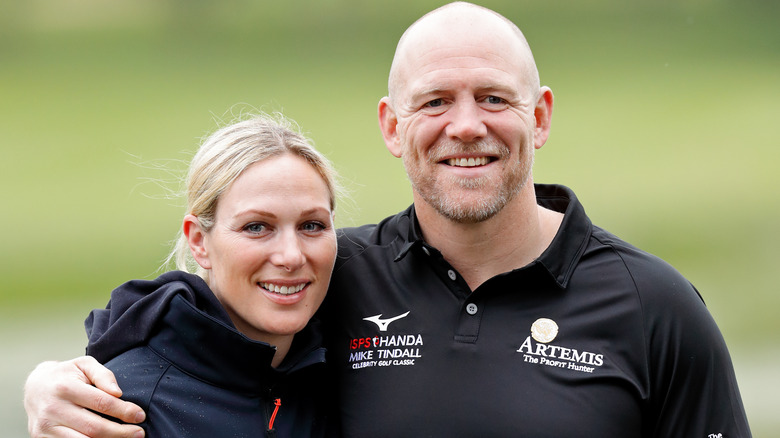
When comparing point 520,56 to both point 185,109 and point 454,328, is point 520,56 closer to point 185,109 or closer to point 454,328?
point 454,328

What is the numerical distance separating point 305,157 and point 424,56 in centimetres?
61

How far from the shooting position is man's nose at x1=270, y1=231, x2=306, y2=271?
2.98 meters

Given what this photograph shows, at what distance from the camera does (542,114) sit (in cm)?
351

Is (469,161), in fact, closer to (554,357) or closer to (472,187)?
(472,187)

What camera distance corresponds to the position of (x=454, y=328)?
3.13 meters

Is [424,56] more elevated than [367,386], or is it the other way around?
[424,56]

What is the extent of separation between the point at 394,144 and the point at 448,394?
41.5 inches

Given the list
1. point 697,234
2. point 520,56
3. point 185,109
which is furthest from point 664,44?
point 520,56

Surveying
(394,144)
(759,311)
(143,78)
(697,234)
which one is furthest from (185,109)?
(394,144)

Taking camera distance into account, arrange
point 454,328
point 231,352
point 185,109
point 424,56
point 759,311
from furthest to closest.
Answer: point 185,109
point 759,311
point 424,56
point 454,328
point 231,352

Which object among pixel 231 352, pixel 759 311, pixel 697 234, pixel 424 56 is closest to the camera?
pixel 231 352

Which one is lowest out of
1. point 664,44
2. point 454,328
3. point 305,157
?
point 454,328

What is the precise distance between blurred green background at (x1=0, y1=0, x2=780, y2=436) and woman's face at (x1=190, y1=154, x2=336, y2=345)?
27.3 feet

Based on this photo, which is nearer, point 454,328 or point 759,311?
point 454,328
